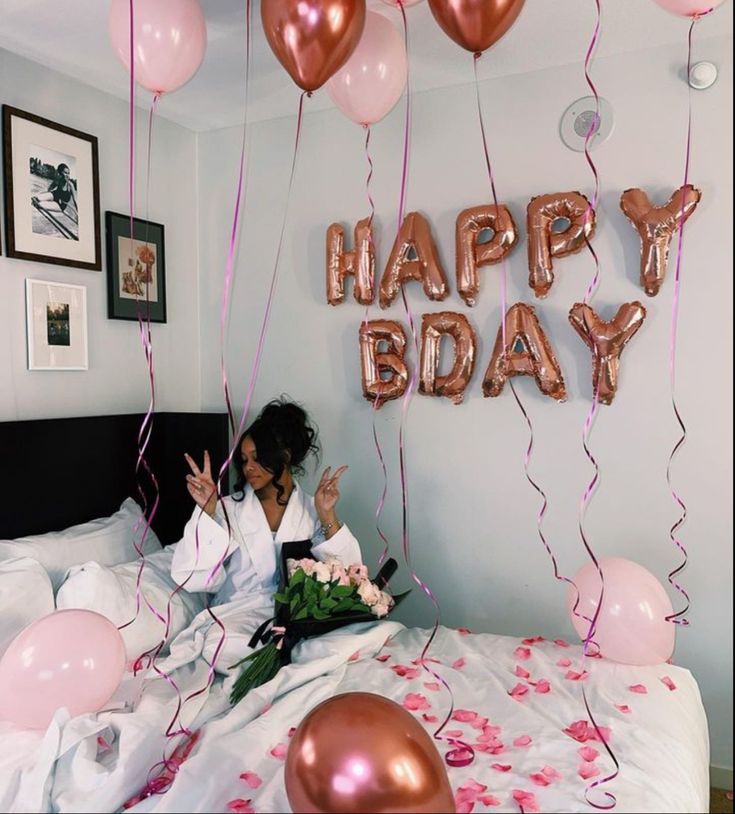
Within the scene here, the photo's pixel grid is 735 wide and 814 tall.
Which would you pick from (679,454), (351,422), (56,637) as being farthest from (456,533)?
(56,637)

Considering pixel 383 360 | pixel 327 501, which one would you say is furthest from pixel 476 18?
pixel 327 501

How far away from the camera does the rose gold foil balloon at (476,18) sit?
1.70m

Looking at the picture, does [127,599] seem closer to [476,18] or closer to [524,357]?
[524,357]

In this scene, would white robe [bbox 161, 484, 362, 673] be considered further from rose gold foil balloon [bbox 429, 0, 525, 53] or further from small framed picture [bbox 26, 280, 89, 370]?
rose gold foil balloon [bbox 429, 0, 525, 53]

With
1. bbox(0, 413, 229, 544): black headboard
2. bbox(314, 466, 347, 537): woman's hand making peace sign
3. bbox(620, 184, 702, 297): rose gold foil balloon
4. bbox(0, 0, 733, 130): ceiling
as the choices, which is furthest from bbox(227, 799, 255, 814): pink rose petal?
bbox(0, 0, 733, 130): ceiling

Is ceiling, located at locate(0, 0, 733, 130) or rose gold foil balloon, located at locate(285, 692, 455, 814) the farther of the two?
ceiling, located at locate(0, 0, 733, 130)

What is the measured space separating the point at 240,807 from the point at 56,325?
1.73 meters

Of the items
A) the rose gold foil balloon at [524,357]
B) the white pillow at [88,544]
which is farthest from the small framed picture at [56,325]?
the rose gold foil balloon at [524,357]

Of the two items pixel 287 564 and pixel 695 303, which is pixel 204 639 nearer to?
pixel 287 564

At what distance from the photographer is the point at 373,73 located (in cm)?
212

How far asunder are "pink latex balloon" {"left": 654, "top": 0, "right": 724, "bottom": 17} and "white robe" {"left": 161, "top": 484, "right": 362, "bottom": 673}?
1.76 m

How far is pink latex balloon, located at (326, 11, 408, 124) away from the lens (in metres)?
2.10

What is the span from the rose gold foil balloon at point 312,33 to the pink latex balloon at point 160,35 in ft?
1.04

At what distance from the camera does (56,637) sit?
1717 millimetres
